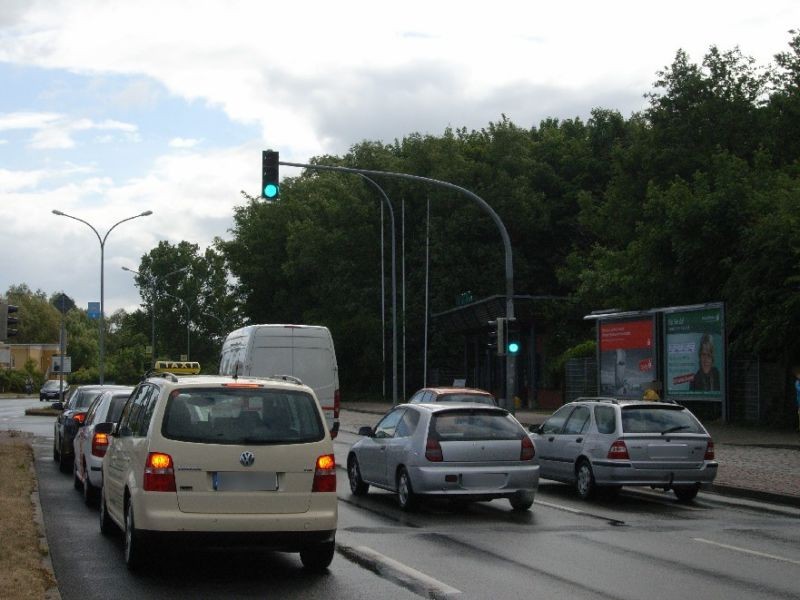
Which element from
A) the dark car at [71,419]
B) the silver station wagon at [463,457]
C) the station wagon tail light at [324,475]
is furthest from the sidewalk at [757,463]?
the dark car at [71,419]

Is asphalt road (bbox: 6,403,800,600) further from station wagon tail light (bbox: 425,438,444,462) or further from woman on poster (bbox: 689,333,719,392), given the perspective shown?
→ woman on poster (bbox: 689,333,719,392)

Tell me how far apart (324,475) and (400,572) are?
43.0 inches

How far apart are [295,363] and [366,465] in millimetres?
9129

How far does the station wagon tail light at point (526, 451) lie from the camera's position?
1530cm

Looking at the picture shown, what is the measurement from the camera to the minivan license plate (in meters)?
9.73

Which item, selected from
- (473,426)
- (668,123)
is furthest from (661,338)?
(473,426)

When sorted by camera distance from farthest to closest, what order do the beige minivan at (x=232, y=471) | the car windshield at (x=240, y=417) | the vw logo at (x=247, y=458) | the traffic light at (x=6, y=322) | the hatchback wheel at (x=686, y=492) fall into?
the traffic light at (x=6, y=322)
the hatchback wheel at (x=686, y=492)
the car windshield at (x=240, y=417)
the vw logo at (x=247, y=458)
the beige minivan at (x=232, y=471)

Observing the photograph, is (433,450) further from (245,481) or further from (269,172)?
(269,172)

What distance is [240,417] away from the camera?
32.9 ft

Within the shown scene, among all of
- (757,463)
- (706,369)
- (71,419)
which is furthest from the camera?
(706,369)

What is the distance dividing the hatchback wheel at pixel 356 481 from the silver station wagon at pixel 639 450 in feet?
9.95

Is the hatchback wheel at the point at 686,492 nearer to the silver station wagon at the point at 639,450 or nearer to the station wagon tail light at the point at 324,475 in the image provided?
the silver station wagon at the point at 639,450

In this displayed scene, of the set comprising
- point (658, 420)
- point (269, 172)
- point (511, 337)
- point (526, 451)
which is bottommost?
point (526, 451)

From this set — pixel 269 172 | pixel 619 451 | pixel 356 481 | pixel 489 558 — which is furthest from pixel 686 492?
pixel 269 172
